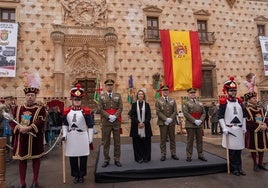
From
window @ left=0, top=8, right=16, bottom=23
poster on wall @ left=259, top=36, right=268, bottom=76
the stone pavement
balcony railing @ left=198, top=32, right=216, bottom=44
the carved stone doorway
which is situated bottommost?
the stone pavement

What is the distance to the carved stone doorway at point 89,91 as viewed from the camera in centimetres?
1569

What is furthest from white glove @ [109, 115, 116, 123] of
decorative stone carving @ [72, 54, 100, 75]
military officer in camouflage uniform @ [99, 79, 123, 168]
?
decorative stone carving @ [72, 54, 100, 75]

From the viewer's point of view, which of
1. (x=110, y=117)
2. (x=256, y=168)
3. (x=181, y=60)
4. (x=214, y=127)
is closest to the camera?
(x=256, y=168)

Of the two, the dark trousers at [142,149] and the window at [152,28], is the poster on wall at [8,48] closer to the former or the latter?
the window at [152,28]

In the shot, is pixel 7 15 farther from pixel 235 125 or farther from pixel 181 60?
pixel 235 125

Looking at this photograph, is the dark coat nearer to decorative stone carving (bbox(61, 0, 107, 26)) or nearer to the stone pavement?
the stone pavement

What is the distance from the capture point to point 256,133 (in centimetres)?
571

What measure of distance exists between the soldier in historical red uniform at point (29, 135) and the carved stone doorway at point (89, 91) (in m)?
10.7

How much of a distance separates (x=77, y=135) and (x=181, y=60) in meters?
13.0

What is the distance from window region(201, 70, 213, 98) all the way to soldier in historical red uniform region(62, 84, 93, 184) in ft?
45.3

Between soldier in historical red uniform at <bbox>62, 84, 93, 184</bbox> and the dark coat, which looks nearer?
soldier in historical red uniform at <bbox>62, 84, 93, 184</bbox>

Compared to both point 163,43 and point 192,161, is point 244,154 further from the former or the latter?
point 163,43

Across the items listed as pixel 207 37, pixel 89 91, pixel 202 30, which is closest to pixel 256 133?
pixel 89 91

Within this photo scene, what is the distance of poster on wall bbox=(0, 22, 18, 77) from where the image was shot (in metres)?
14.0
